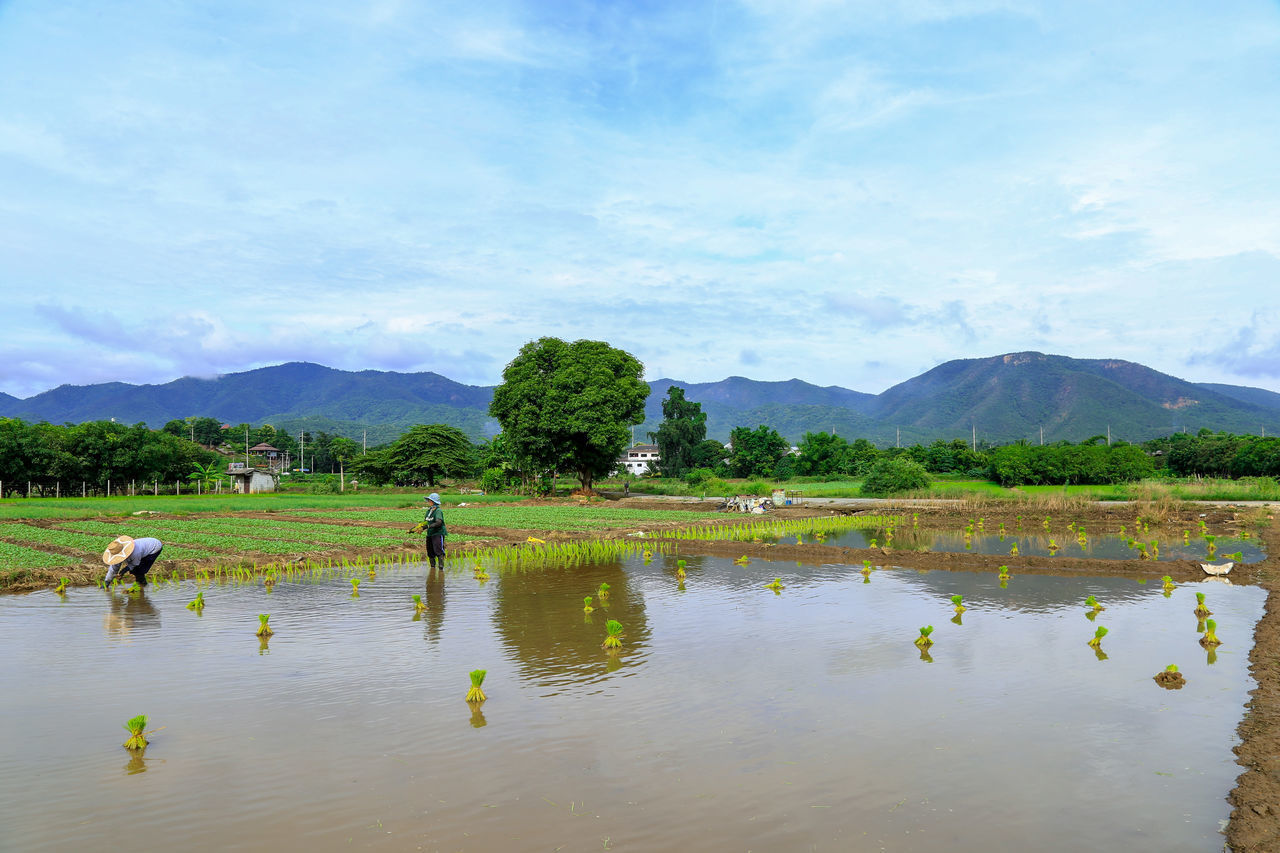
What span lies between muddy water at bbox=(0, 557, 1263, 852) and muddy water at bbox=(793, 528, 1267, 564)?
Answer: 8595 mm

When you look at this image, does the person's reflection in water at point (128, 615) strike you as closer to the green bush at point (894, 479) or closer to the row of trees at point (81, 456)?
the green bush at point (894, 479)

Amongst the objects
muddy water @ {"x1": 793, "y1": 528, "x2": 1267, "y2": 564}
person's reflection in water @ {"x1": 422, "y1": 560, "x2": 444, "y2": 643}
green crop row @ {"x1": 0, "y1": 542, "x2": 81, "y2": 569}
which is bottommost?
muddy water @ {"x1": 793, "y1": 528, "x2": 1267, "y2": 564}

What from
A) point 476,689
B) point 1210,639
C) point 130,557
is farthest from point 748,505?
point 476,689

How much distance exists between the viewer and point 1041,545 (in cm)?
2353

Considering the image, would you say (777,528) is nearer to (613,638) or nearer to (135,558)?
(613,638)

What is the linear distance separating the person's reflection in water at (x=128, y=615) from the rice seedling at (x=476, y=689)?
265 inches

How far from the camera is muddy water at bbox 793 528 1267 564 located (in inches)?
818

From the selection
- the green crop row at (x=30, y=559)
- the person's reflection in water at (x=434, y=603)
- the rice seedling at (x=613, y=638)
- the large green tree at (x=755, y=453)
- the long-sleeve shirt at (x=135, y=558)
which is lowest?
the person's reflection in water at (x=434, y=603)

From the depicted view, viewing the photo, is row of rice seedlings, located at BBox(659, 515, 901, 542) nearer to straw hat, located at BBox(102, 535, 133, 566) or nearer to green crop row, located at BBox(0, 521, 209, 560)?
green crop row, located at BBox(0, 521, 209, 560)

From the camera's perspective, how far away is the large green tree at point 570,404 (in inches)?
1978

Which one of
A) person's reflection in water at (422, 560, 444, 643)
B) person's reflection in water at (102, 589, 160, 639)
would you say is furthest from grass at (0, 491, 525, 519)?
person's reflection in water at (422, 560, 444, 643)

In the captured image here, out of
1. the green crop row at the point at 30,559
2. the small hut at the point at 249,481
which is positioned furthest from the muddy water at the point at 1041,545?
the small hut at the point at 249,481

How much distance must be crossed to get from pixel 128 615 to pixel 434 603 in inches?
206

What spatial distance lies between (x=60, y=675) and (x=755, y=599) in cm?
1104
